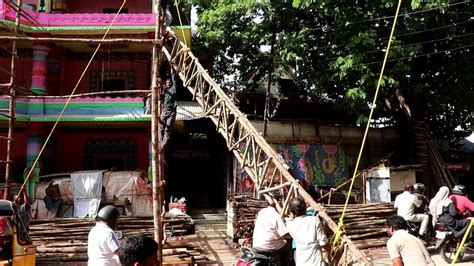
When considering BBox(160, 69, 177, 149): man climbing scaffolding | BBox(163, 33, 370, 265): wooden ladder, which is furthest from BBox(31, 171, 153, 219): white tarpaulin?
BBox(160, 69, 177, 149): man climbing scaffolding

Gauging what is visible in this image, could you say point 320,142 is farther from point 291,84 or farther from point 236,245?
point 236,245

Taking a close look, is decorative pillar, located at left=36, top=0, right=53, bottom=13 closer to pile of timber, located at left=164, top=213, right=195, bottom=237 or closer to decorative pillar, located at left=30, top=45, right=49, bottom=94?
decorative pillar, located at left=30, top=45, right=49, bottom=94

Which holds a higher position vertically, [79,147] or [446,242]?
[79,147]

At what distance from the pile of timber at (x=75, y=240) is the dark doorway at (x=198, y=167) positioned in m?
6.58

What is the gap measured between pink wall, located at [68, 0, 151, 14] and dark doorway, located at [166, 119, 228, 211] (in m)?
5.51

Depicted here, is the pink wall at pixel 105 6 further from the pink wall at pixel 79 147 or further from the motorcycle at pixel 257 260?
the motorcycle at pixel 257 260

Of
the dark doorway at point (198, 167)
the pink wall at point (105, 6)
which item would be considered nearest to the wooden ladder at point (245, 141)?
the dark doorway at point (198, 167)

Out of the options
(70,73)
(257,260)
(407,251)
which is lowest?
(257,260)

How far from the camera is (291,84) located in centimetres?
1906

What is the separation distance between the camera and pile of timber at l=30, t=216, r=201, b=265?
9055mm

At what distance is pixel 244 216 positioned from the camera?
11727mm

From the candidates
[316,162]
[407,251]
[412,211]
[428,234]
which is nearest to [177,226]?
[412,211]

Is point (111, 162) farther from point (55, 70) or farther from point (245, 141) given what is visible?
point (245, 141)

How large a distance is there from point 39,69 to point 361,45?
11109 mm
